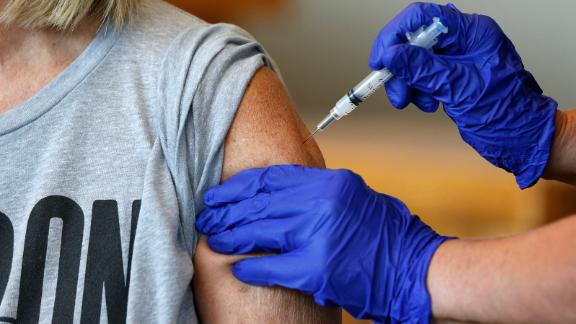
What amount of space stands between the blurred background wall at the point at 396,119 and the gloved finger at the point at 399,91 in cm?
95

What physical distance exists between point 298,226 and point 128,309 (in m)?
0.27

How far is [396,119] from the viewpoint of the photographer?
2.12 metres

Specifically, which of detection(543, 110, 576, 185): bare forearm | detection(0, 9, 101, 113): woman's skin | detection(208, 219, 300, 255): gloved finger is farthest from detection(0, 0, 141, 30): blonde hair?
detection(543, 110, 576, 185): bare forearm

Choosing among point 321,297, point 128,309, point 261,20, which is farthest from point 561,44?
point 128,309

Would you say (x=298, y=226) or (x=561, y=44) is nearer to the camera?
(x=298, y=226)

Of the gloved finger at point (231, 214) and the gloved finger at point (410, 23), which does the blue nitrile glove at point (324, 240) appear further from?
the gloved finger at point (410, 23)

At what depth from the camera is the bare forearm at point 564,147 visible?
1.24 metres

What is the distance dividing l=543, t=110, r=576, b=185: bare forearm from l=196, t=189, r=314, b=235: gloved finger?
57 centimetres

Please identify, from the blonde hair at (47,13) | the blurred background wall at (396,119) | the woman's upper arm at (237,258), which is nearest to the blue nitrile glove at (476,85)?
the woman's upper arm at (237,258)

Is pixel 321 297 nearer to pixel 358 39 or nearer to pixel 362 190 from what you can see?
pixel 362 190

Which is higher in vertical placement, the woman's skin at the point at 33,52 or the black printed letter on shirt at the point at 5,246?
the woman's skin at the point at 33,52

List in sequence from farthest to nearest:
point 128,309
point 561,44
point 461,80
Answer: point 561,44
point 461,80
point 128,309

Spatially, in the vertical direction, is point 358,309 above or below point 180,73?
below

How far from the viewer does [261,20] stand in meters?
2.08
